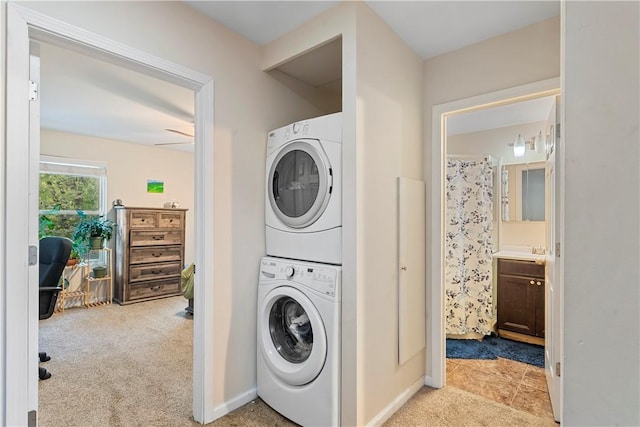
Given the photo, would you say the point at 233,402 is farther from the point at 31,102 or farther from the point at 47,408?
the point at 31,102

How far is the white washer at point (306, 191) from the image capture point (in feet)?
6.12

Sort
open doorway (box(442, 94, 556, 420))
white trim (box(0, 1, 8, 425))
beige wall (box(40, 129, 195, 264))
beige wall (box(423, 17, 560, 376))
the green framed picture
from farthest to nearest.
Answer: the green framed picture < beige wall (box(40, 129, 195, 264)) < open doorway (box(442, 94, 556, 420)) < beige wall (box(423, 17, 560, 376)) < white trim (box(0, 1, 8, 425))

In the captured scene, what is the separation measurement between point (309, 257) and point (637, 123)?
5.50ft

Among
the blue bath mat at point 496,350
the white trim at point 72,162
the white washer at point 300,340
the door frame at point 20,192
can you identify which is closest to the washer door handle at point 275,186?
A: the white washer at point 300,340

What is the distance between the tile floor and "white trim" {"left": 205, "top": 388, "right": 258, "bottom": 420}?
1.47 m

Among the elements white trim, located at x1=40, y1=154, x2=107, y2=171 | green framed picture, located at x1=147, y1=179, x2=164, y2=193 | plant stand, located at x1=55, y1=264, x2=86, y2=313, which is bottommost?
plant stand, located at x1=55, y1=264, x2=86, y2=313

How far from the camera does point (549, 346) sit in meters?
2.22

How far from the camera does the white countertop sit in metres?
3.23

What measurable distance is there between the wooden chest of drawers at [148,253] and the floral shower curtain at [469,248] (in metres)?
4.04

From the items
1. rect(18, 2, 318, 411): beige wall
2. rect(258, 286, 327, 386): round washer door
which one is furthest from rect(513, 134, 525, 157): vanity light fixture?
rect(258, 286, 327, 386): round washer door

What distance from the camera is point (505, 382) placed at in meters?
2.46

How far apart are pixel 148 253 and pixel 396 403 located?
13.8ft

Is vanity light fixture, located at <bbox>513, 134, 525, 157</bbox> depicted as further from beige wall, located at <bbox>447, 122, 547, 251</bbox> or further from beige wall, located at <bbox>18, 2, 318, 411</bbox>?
beige wall, located at <bbox>18, 2, 318, 411</bbox>

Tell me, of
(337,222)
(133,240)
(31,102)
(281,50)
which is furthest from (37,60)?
(133,240)
